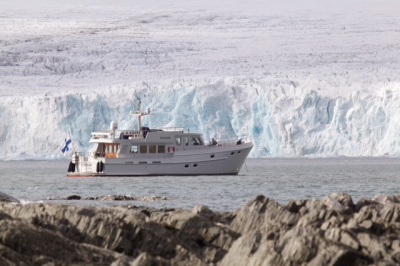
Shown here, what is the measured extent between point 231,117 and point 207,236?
51.8 m

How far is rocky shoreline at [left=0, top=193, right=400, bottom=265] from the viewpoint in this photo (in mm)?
10648

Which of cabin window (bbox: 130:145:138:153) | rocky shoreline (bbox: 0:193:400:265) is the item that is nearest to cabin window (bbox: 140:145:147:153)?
cabin window (bbox: 130:145:138:153)

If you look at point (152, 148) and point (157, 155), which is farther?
point (152, 148)

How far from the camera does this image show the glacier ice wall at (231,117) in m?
61.0

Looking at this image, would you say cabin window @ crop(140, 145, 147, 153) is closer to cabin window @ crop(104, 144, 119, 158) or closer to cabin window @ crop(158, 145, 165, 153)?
cabin window @ crop(158, 145, 165, 153)

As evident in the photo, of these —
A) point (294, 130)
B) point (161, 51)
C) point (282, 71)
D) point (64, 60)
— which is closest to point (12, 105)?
point (294, 130)

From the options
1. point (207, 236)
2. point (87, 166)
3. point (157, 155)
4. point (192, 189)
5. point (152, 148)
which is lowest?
point (87, 166)

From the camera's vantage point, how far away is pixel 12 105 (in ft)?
211

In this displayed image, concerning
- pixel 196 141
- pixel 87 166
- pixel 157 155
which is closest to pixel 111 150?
pixel 87 166

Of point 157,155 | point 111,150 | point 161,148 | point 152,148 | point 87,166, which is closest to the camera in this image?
point 157,155

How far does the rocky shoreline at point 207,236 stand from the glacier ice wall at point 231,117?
4695 cm

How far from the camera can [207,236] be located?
40.8 ft

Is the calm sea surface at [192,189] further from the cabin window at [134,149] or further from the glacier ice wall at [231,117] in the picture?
the glacier ice wall at [231,117]

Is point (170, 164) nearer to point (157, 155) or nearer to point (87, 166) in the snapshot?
point (157, 155)
